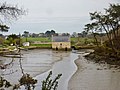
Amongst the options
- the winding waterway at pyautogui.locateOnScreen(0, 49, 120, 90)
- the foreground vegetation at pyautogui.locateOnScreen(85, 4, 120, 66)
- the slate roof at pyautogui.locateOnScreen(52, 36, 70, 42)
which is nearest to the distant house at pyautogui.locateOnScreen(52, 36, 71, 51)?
the slate roof at pyautogui.locateOnScreen(52, 36, 70, 42)

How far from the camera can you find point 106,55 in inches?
1957

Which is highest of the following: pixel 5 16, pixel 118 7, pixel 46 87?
pixel 118 7

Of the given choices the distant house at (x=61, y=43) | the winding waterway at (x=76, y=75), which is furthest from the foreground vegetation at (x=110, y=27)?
the distant house at (x=61, y=43)

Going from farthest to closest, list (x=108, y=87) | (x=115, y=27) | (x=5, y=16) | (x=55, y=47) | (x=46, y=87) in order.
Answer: (x=55, y=47) < (x=115, y=27) < (x=108, y=87) < (x=5, y=16) < (x=46, y=87)

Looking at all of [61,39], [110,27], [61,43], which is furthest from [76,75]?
[61,39]

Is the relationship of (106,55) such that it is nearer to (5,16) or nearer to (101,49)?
(101,49)

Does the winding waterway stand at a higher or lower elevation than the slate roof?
lower

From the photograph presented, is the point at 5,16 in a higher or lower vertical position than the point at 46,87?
higher

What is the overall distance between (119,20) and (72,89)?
30.9m

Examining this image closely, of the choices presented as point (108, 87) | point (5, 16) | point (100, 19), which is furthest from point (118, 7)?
point (5, 16)

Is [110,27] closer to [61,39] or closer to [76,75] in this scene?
[76,75]

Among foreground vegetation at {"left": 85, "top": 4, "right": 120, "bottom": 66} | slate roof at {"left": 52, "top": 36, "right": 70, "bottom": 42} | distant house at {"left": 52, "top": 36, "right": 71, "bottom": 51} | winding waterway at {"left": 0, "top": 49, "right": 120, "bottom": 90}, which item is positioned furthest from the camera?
slate roof at {"left": 52, "top": 36, "right": 70, "bottom": 42}

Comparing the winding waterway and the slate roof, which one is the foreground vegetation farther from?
the slate roof

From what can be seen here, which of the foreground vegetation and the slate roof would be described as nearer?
the foreground vegetation
